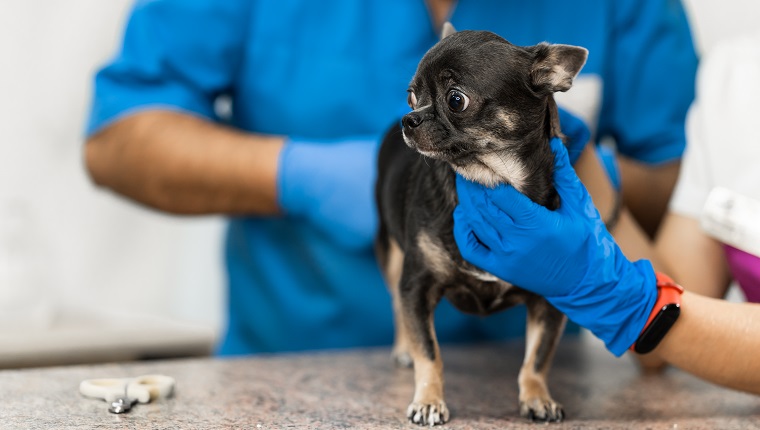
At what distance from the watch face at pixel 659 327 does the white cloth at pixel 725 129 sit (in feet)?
1.09

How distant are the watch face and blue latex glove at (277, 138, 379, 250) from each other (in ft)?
2.19

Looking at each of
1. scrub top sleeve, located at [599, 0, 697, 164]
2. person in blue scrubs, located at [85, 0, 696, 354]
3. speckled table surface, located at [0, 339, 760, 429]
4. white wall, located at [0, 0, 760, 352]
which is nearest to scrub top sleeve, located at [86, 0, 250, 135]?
person in blue scrubs, located at [85, 0, 696, 354]

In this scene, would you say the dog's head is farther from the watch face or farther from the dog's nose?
the watch face

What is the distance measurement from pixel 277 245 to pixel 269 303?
0.14 meters

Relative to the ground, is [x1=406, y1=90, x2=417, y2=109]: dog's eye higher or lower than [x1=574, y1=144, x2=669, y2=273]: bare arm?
higher

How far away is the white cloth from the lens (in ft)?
4.40

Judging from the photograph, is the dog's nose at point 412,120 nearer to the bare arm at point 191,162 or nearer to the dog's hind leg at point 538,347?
the dog's hind leg at point 538,347

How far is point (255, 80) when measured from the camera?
183cm

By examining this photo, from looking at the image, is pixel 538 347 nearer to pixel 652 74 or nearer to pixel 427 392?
pixel 427 392

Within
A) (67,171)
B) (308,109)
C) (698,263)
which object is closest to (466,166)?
(698,263)

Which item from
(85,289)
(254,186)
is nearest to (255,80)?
(254,186)

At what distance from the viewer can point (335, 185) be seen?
1.64 m

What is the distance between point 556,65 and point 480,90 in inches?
3.5

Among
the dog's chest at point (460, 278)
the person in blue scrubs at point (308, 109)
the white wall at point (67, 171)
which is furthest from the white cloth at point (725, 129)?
the white wall at point (67, 171)
